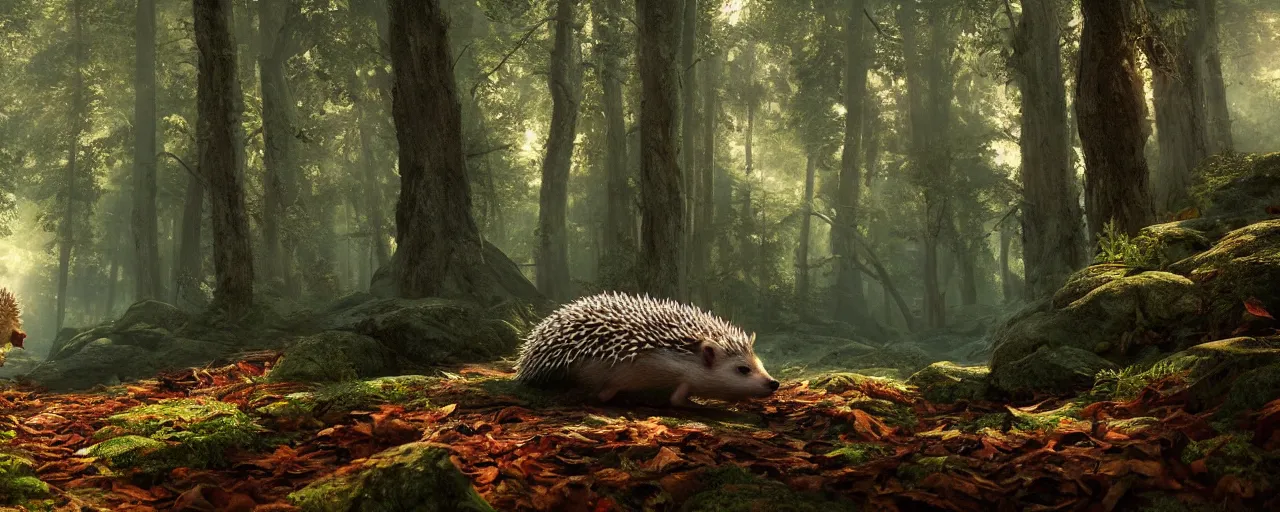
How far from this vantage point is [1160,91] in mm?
19484

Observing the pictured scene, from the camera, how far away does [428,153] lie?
14.7 m

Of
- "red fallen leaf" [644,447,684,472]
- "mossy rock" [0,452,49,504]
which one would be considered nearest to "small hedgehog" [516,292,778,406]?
"red fallen leaf" [644,447,684,472]

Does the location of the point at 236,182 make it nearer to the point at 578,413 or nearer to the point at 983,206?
the point at 578,413

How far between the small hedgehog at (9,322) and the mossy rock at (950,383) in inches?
278

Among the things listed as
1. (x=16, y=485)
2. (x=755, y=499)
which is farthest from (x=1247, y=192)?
(x=16, y=485)

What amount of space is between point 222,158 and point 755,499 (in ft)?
40.0

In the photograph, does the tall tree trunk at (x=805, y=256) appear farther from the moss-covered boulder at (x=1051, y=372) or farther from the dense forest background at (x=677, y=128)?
the moss-covered boulder at (x=1051, y=372)

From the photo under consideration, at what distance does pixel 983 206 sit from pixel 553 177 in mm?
19347

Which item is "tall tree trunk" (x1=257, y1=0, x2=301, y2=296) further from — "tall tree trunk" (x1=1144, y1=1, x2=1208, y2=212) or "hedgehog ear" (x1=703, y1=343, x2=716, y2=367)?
"tall tree trunk" (x1=1144, y1=1, x2=1208, y2=212)

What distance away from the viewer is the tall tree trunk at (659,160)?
15.5 meters

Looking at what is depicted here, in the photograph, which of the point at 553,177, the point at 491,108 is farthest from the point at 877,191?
the point at 553,177

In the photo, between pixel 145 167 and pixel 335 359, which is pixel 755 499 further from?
pixel 145 167

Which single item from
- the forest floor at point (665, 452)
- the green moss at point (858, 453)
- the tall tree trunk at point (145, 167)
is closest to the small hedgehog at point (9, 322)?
the forest floor at point (665, 452)

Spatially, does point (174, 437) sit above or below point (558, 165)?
below
